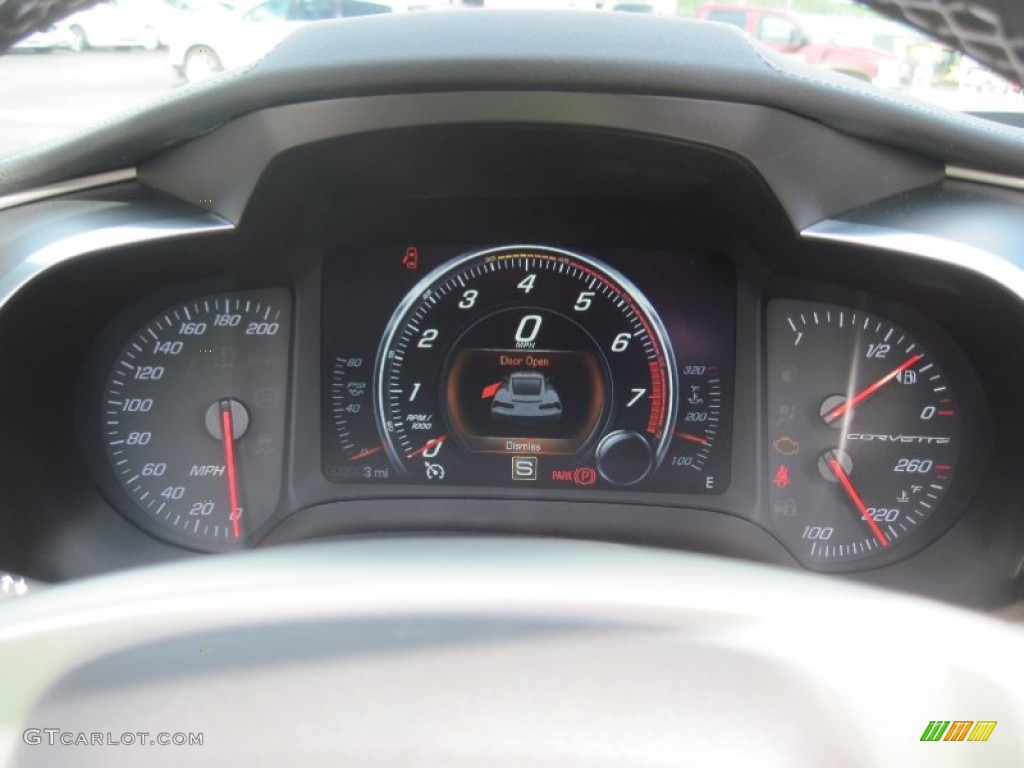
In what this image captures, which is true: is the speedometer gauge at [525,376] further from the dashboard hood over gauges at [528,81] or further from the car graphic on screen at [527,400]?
the dashboard hood over gauges at [528,81]

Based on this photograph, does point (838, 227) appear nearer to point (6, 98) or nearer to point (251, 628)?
point (251, 628)

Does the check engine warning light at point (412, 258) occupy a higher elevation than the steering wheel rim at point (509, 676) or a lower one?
higher

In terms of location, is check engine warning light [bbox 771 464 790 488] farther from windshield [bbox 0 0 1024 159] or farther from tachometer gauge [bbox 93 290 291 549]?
Result: tachometer gauge [bbox 93 290 291 549]

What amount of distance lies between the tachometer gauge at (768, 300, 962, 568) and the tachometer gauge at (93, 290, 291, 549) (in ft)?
3.96

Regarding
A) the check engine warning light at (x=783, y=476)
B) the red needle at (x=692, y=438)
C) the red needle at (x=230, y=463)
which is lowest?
the red needle at (x=230, y=463)

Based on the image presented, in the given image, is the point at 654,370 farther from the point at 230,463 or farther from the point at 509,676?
the point at 509,676

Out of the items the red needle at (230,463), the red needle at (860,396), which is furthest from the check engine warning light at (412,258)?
the red needle at (860,396)

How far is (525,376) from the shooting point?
8.06 feet
